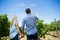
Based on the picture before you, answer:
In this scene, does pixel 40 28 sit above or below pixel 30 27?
below

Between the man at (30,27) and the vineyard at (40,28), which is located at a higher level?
the man at (30,27)

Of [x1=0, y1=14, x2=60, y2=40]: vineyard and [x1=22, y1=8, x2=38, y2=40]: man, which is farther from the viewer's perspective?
[x1=0, y1=14, x2=60, y2=40]: vineyard

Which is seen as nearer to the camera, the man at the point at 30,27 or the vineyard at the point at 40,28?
the man at the point at 30,27

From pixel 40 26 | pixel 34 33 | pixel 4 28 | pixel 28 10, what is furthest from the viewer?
pixel 4 28

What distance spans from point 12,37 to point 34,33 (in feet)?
3.62

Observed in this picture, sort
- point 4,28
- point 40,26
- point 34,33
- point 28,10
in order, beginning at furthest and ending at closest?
point 4,28 < point 40,26 < point 28,10 < point 34,33

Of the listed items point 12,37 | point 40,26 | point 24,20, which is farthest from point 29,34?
point 40,26

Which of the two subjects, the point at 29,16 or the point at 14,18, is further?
the point at 14,18

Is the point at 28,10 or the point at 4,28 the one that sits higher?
the point at 28,10

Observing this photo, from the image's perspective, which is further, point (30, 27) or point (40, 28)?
point (40, 28)

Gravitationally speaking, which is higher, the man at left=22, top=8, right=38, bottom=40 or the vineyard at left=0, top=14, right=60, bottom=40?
the man at left=22, top=8, right=38, bottom=40

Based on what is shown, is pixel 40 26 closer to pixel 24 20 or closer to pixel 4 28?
pixel 24 20

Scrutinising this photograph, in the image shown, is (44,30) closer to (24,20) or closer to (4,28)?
(24,20)

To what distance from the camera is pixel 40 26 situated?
10.0 m
